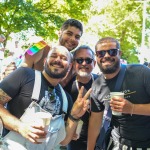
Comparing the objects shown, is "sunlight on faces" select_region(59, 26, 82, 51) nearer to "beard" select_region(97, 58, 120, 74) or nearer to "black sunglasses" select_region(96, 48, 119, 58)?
"black sunglasses" select_region(96, 48, 119, 58)

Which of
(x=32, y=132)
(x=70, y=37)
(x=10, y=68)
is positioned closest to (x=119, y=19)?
(x=70, y=37)

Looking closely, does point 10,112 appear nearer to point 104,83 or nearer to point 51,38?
point 104,83

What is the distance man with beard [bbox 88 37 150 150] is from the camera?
138 inches

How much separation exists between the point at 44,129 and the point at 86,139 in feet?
5.87

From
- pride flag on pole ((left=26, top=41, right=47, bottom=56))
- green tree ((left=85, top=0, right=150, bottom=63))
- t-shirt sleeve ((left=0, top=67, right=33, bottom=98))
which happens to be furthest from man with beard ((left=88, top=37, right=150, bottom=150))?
green tree ((left=85, top=0, right=150, bottom=63))

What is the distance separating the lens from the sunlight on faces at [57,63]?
338 centimetres

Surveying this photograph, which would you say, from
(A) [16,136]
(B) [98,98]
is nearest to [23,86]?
(A) [16,136]

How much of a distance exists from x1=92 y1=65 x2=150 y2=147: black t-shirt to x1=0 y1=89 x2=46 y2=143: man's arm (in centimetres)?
125

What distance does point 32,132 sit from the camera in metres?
2.72

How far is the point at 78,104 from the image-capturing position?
3.48m

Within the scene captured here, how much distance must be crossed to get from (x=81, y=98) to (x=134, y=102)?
2.14 feet

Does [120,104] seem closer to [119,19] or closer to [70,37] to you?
[70,37]

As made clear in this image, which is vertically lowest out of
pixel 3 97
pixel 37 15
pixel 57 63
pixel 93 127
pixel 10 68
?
pixel 93 127

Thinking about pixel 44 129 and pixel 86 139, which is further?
pixel 86 139
